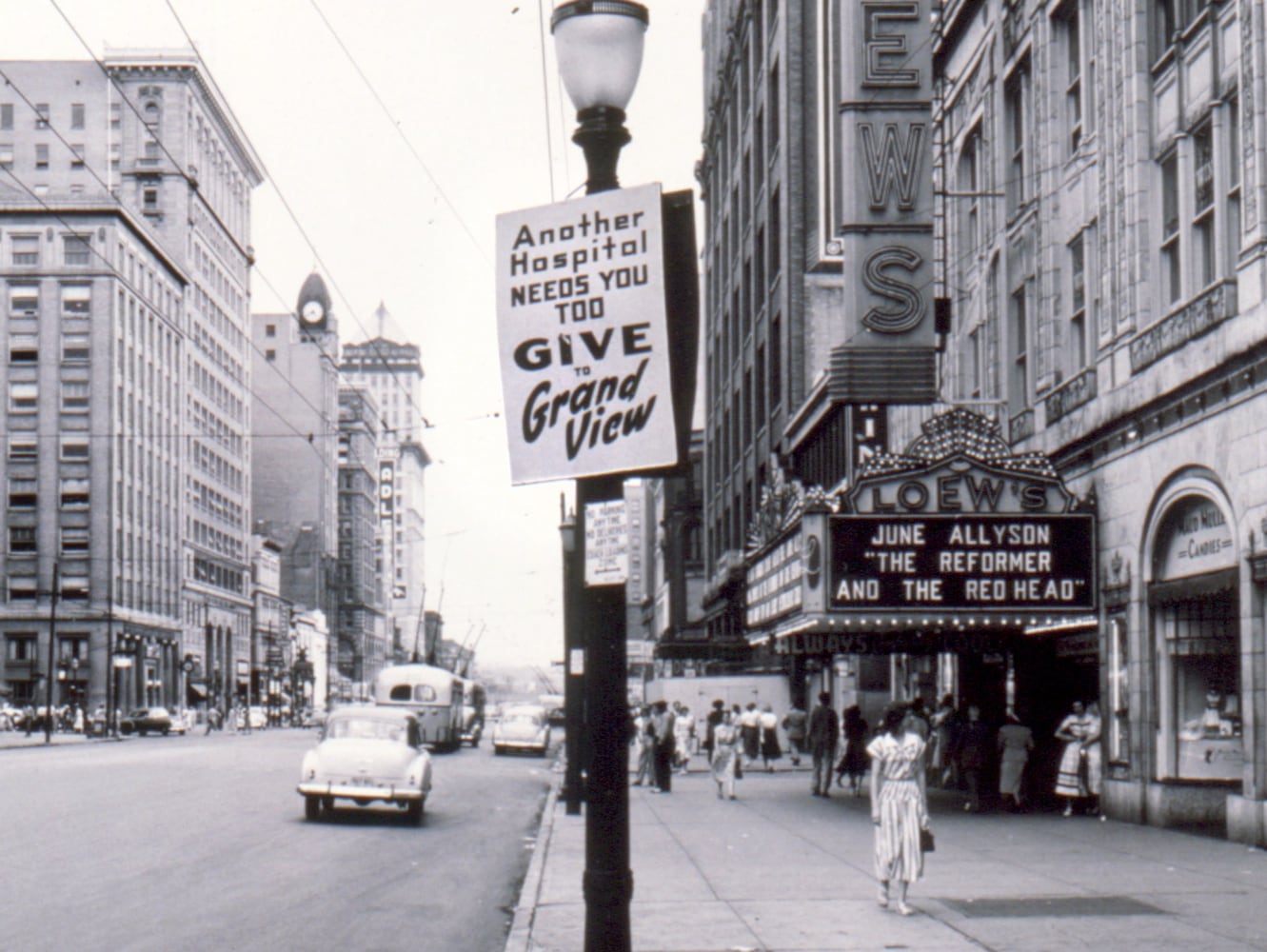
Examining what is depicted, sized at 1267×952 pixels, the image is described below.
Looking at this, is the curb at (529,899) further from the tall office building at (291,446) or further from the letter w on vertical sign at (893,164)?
the tall office building at (291,446)

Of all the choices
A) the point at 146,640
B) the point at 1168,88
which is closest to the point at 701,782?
the point at 1168,88

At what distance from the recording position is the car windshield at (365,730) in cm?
2647

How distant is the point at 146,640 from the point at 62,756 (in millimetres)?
72622

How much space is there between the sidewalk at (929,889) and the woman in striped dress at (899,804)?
315 mm

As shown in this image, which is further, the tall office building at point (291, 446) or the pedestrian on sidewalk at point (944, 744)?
the tall office building at point (291, 446)

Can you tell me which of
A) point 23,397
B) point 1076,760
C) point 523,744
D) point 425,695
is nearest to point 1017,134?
point 1076,760

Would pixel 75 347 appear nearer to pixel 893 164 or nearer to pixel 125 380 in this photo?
pixel 125 380

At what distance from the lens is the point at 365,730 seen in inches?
1047

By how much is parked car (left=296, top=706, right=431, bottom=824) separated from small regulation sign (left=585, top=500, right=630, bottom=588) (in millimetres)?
18924

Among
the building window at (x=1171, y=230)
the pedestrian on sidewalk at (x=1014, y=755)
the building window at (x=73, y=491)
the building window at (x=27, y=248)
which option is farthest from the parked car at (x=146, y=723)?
the building window at (x=1171, y=230)

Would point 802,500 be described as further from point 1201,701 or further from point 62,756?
point 62,756

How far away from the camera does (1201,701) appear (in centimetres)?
2206

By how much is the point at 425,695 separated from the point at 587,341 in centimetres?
5384

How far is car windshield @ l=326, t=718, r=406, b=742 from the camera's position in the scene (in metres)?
26.5
